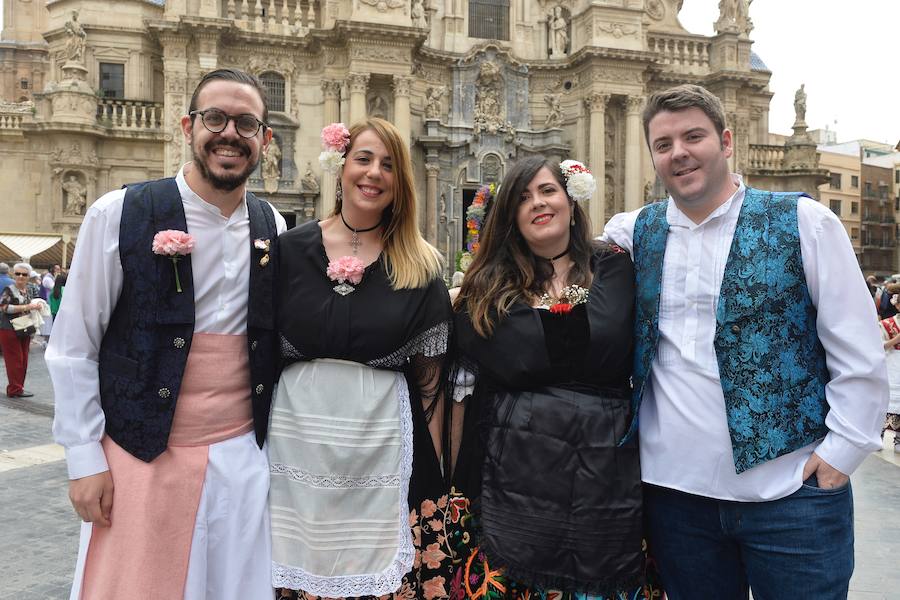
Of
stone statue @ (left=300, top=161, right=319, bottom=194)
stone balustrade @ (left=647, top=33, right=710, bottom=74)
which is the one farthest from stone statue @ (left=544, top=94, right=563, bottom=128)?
stone statue @ (left=300, top=161, right=319, bottom=194)

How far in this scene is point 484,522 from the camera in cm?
312

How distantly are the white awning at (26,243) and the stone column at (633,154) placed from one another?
20610 millimetres

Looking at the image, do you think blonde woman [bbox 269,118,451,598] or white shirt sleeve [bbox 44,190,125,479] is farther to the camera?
blonde woman [bbox 269,118,451,598]

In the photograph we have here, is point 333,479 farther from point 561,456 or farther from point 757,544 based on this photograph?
point 757,544

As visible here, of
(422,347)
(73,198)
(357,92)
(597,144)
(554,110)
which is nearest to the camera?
(422,347)

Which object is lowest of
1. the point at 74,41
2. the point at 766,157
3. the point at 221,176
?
the point at 221,176

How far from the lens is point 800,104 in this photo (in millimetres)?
29625

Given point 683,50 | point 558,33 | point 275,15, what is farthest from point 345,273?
point 683,50

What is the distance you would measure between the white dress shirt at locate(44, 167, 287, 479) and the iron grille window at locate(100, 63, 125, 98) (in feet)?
84.4

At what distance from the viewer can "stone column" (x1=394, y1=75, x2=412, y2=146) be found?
2353 centimetres

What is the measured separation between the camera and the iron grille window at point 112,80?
24859 mm

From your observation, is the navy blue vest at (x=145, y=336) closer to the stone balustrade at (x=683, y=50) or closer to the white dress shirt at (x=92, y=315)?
the white dress shirt at (x=92, y=315)

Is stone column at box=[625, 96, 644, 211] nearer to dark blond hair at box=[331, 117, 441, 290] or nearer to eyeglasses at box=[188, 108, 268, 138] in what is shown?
dark blond hair at box=[331, 117, 441, 290]

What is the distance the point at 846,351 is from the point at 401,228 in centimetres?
211
